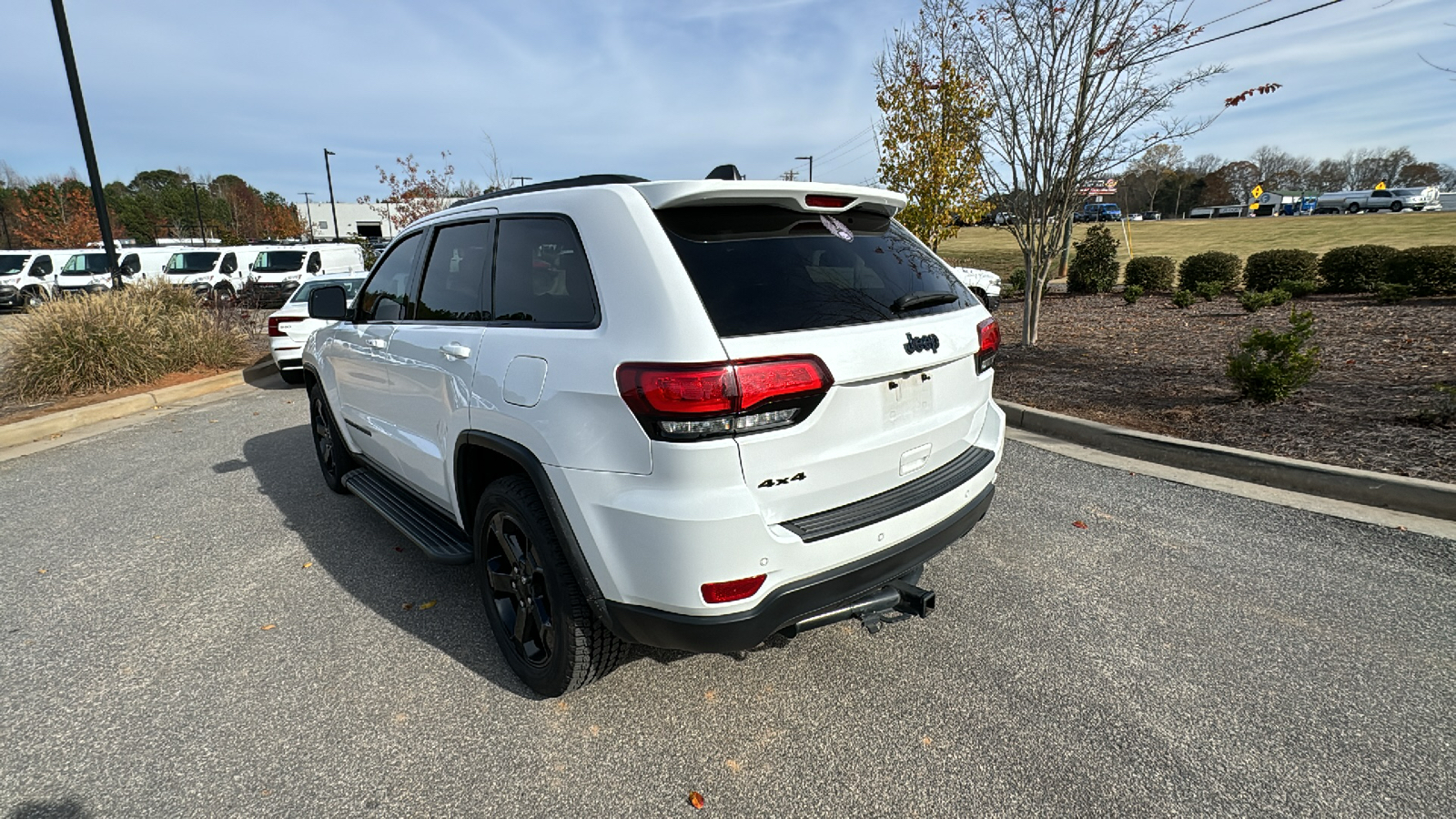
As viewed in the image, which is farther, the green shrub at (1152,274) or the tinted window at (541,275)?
the green shrub at (1152,274)

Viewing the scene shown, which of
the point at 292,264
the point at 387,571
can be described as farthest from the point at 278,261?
the point at 387,571

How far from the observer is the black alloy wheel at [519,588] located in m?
2.62

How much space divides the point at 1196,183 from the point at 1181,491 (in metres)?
99.4

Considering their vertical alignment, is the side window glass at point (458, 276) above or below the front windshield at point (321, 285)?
above

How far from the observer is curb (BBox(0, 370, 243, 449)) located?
6.94 metres

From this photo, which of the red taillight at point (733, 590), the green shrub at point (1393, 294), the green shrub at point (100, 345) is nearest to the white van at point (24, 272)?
the green shrub at point (100, 345)

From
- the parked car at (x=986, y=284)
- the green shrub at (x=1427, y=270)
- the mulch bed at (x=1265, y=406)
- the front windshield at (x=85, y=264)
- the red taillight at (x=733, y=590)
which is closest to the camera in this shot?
the red taillight at (x=733, y=590)

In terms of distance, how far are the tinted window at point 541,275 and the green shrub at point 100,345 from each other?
9.00 metres

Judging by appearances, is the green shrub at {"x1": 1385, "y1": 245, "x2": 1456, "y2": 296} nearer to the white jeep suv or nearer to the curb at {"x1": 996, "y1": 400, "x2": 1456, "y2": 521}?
the curb at {"x1": 996, "y1": 400, "x2": 1456, "y2": 521}

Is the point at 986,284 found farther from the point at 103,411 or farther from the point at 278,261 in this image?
the point at 278,261

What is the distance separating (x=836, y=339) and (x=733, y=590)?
0.83 meters

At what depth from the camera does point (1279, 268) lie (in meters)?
13.1

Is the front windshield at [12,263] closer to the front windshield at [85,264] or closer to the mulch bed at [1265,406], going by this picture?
the front windshield at [85,264]

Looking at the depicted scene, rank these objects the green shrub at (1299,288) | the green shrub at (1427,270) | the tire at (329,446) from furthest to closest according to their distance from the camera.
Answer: the green shrub at (1299,288) < the green shrub at (1427,270) < the tire at (329,446)
